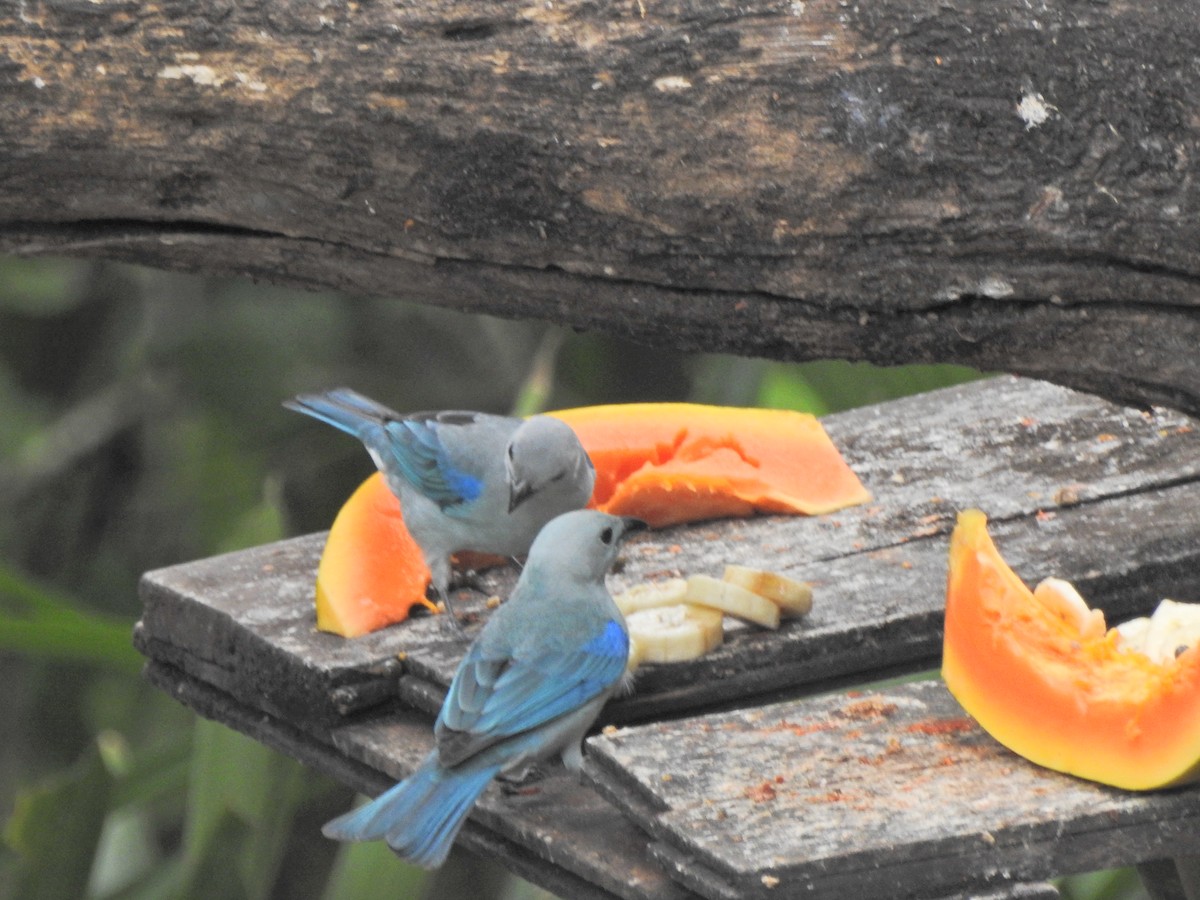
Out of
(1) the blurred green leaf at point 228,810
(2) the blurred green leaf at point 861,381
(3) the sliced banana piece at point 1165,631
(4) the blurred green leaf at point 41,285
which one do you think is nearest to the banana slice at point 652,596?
(3) the sliced banana piece at point 1165,631

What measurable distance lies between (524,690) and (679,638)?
21 cm

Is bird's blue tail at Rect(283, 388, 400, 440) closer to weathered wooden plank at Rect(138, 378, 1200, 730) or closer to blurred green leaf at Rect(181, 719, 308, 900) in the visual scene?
weathered wooden plank at Rect(138, 378, 1200, 730)

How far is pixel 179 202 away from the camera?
2.28 metres

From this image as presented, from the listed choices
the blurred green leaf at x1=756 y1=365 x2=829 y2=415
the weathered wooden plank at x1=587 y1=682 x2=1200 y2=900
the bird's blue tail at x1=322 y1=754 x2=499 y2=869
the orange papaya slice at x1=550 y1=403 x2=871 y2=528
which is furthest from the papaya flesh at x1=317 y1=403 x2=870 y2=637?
the blurred green leaf at x1=756 y1=365 x2=829 y2=415

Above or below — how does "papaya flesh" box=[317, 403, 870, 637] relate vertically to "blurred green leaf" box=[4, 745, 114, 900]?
above

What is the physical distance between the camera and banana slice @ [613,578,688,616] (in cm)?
237

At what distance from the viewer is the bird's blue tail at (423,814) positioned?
2.04m

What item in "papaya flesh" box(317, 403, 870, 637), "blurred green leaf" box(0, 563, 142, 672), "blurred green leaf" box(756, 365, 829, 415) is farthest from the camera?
"blurred green leaf" box(756, 365, 829, 415)

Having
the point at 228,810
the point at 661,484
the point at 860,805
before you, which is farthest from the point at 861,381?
the point at 860,805

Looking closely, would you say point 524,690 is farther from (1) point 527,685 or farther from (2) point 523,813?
(2) point 523,813

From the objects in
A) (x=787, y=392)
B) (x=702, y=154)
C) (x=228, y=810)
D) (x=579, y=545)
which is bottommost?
(x=228, y=810)

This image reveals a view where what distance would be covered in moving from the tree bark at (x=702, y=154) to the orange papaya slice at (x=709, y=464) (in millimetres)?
542

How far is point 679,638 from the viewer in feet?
7.29

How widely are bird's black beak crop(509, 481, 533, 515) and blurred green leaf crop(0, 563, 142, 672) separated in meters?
1.50
